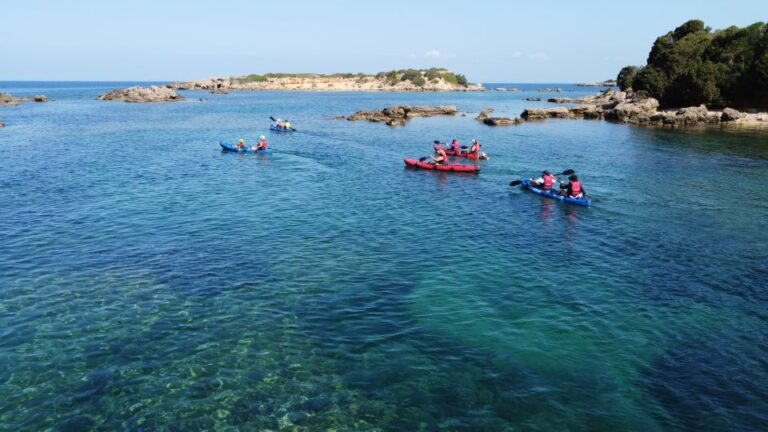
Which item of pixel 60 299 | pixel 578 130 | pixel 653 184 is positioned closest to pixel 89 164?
pixel 60 299

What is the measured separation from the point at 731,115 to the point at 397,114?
186 feet

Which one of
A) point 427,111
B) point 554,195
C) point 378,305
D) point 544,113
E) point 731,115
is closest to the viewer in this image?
point 378,305

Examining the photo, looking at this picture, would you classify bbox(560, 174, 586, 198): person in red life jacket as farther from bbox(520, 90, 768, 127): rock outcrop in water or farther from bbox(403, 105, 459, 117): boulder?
bbox(403, 105, 459, 117): boulder

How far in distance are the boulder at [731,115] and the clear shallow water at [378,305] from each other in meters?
47.1

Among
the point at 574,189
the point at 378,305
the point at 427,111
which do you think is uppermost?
the point at 427,111

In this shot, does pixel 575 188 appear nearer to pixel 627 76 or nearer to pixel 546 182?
pixel 546 182

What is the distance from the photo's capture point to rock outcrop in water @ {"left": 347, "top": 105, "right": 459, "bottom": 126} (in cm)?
9494

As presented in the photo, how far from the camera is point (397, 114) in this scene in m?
101

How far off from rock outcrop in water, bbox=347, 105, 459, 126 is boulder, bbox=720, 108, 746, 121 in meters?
52.2

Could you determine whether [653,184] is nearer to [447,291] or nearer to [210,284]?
[447,291]

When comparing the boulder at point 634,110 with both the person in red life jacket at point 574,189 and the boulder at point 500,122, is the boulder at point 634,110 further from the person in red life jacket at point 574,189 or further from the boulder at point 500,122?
the person in red life jacket at point 574,189

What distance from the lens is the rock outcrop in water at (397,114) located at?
94938mm

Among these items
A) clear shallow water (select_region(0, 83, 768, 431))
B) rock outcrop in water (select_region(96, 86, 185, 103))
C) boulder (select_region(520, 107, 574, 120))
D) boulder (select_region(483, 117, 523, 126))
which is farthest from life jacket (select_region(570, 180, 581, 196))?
rock outcrop in water (select_region(96, 86, 185, 103))

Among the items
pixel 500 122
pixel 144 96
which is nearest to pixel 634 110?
pixel 500 122
